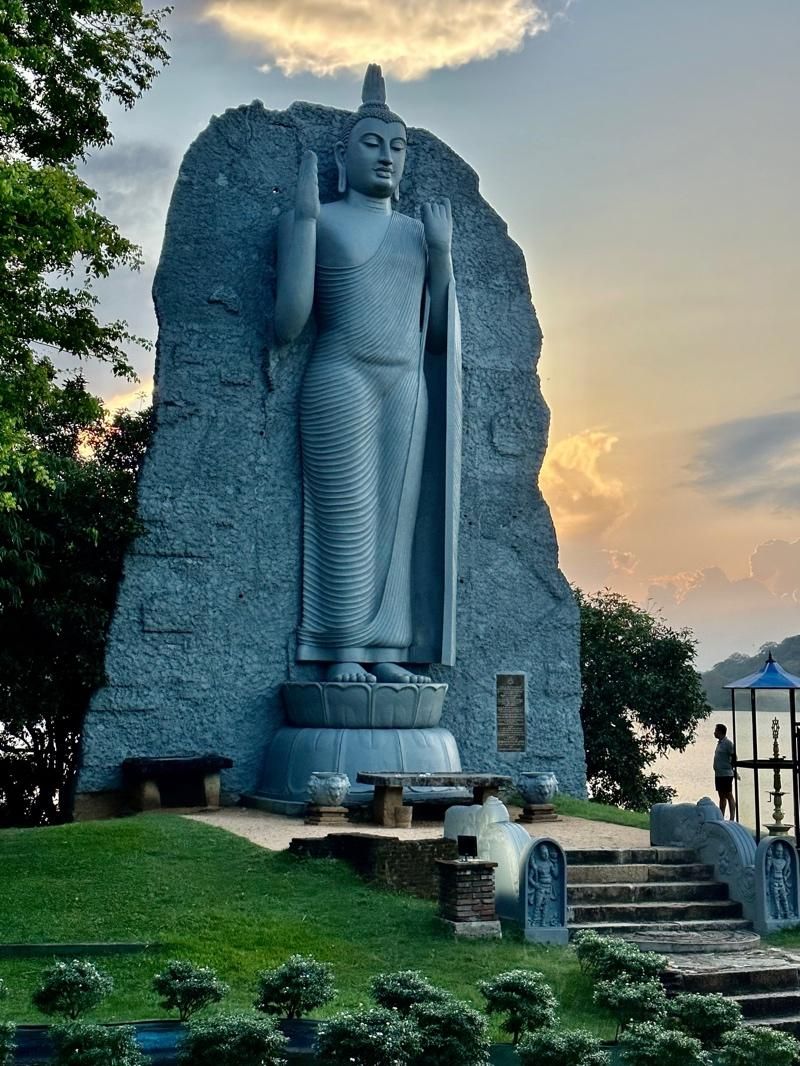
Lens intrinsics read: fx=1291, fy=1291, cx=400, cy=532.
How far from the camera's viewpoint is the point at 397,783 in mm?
11945

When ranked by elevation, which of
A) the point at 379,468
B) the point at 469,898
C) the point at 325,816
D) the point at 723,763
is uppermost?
the point at 379,468

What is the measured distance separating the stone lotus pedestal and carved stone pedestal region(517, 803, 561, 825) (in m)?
0.78

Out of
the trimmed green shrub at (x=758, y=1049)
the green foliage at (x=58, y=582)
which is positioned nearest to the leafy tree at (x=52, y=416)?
the green foliage at (x=58, y=582)

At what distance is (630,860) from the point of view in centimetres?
1043

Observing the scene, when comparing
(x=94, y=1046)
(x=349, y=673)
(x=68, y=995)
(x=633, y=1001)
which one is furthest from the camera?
(x=349, y=673)

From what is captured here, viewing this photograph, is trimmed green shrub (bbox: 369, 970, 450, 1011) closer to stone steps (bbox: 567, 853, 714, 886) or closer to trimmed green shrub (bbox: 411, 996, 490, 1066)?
trimmed green shrub (bbox: 411, 996, 490, 1066)

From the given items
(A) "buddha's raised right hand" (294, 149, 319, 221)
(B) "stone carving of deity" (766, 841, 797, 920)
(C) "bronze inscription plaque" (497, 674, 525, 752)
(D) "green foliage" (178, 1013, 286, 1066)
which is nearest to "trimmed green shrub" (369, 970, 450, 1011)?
(D) "green foliage" (178, 1013, 286, 1066)

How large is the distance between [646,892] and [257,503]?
22.0 ft

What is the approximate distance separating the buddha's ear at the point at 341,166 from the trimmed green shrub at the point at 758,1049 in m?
11.6

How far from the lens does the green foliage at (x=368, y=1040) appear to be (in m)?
5.66

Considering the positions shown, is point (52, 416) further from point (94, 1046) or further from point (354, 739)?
point (94, 1046)

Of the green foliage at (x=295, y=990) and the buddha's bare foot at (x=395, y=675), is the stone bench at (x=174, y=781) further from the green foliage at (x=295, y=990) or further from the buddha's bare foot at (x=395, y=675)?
the green foliage at (x=295, y=990)

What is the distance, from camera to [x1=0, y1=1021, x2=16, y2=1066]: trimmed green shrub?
18.5 ft

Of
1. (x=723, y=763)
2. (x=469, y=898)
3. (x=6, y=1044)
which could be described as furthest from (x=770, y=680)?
(x=6, y=1044)
